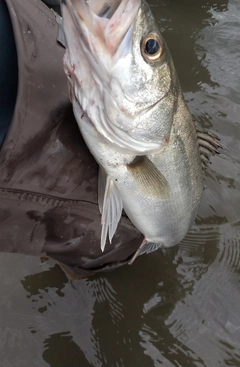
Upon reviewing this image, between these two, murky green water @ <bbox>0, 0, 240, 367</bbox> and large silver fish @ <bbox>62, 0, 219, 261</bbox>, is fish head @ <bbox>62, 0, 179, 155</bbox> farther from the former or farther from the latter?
murky green water @ <bbox>0, 0, 240, 367</bbox>

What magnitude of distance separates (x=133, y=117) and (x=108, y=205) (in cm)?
46

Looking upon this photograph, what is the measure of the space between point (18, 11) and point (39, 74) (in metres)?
0.25

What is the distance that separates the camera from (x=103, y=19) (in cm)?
131

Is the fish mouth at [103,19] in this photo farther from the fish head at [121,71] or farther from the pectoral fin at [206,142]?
the pectoral fin at [206,142]

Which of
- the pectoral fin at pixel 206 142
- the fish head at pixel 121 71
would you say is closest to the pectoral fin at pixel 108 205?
the fish head at pixel 121 71

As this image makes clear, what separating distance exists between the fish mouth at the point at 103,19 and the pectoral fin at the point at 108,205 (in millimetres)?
637

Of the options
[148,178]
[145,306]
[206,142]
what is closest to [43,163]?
[148,178]

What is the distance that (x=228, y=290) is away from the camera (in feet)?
8.37

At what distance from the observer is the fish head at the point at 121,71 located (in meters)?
1.33

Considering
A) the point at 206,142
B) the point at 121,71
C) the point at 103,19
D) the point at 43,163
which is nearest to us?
the point at 103,19

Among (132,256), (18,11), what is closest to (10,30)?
(18,11)

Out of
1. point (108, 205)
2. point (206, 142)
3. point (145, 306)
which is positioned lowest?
point (145, 306)

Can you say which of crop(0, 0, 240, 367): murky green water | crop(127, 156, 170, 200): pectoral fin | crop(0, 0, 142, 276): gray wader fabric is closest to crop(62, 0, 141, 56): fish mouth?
crop(0, 0, 142, 276): gray wader fabric

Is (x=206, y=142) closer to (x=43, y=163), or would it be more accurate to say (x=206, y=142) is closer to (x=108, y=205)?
(x=108, y=205)
